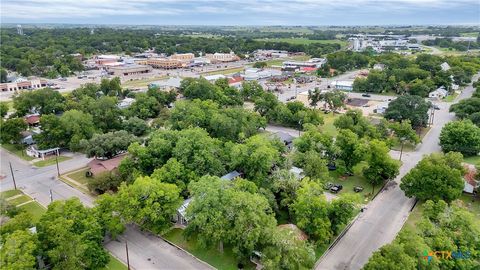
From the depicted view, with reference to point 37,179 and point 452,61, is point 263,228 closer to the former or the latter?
point 37,179

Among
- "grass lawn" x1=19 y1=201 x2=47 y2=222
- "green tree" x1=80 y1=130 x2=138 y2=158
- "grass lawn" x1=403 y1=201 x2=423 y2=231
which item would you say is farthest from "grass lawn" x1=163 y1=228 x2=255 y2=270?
"green tree" x1=80 y1=130 x2=138 y2=158

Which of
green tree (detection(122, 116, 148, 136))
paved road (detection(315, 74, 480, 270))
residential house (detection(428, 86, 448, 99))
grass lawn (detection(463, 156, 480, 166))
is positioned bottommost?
paved road (detection(315, 74, 480, 270))

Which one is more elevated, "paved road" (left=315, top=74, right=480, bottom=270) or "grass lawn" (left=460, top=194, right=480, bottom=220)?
"grass lawn" (left=460, top=194, right=480, bottom=220)

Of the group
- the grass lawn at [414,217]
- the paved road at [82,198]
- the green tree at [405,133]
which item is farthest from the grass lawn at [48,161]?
the green tree at [405,133]

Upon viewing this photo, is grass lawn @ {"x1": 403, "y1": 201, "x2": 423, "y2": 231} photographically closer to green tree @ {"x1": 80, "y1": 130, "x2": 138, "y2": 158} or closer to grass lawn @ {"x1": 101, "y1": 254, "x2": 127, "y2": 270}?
grass lawn @ {"x1": 101, "y1": 254, "x2": 127, "y2": 270}

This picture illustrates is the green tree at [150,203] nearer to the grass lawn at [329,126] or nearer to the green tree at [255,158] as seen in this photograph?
the green tree at [255,158]

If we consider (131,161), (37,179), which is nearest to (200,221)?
(131,161)

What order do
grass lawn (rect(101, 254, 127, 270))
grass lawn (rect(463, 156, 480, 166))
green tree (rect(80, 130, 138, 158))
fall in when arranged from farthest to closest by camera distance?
grass lawn (rect(463, 156, 480, 166)), green tree (rect(80, 130, 138, 158)), grass lawn (rect(101, 254, 127, 270))

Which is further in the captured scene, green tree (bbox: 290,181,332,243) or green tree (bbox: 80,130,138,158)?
green tree (bbox: 80,130,138,158)
